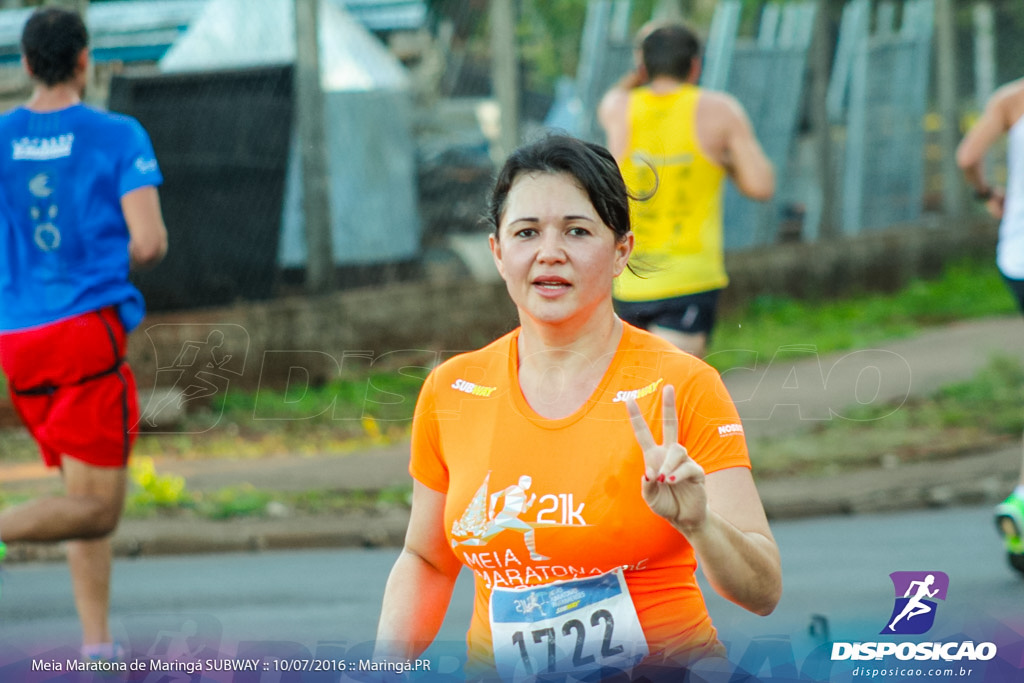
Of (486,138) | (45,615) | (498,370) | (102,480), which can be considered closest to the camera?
(498,370)

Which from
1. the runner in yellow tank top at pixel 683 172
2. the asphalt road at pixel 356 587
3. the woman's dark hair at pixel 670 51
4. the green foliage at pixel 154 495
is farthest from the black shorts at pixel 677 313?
the green foliage at pixel 154 495

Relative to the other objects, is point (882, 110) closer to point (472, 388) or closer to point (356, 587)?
point (356, 587)

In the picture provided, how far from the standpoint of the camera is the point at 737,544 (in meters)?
2.56

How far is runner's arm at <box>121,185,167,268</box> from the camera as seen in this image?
4.98m

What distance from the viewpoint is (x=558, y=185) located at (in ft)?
9.36

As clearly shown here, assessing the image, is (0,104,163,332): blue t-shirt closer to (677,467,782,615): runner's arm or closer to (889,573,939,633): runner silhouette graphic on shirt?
(677,467,782,615): runner's arm

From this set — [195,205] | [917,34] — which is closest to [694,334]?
[195,205]

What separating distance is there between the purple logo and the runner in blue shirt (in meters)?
2.78

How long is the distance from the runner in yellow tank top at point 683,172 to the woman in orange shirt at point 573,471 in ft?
11.0

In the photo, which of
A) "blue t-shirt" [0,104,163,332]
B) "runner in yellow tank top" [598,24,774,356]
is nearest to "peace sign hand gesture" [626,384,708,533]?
"blue t-shirt" [0,104,163,332]

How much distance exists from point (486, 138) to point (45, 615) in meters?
7.16

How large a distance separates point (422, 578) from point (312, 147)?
8288 millimetres

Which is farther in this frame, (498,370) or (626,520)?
(498,370)

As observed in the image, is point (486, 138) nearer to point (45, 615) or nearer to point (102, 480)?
point (45, 615)
